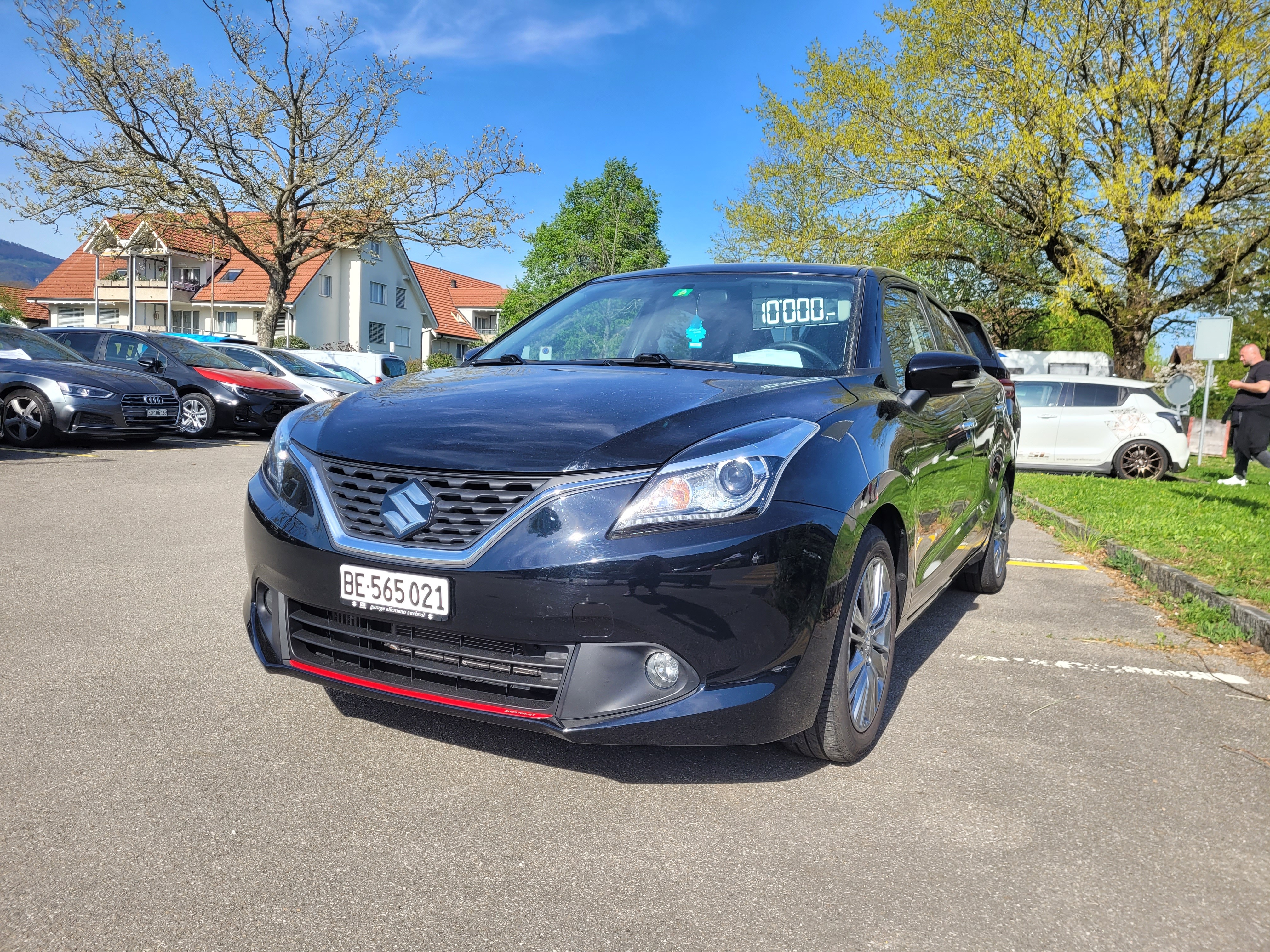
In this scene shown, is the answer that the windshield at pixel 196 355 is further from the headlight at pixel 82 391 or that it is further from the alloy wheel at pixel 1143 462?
the alloy wheel at pixel 1143 462

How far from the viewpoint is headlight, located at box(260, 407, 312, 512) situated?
2.77 meters

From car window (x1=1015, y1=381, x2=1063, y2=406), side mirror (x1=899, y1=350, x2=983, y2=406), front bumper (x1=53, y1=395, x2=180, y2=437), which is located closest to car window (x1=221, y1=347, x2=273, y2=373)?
front bumper (x1=53, y1=395, x2=180, y2=437)

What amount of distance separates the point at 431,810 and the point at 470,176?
28583mm

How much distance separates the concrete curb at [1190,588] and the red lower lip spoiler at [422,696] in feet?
12.7

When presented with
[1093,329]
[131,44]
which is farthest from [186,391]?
[1093,329]

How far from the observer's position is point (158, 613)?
4.35 metres

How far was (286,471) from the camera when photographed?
291cm

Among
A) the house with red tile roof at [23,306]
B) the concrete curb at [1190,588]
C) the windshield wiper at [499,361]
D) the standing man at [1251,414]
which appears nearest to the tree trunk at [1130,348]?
the standing man at [1251,414]

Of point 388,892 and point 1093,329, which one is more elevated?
point 1093,329

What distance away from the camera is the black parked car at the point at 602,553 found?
2.39m

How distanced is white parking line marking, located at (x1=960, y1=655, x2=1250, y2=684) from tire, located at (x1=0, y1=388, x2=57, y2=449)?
33.2 ft

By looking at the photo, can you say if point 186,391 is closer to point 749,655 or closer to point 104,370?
point 104,370

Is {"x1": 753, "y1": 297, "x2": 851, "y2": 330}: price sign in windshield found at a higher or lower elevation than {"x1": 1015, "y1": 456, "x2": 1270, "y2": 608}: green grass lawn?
higher

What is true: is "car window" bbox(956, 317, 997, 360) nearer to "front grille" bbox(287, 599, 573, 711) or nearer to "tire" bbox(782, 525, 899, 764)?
"tire" bbox(782, 525, 899, 764)
